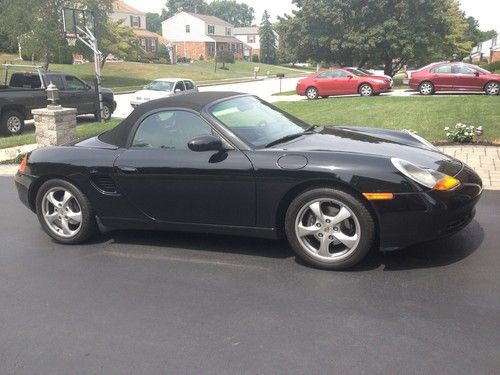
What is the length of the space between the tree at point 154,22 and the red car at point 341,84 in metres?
119

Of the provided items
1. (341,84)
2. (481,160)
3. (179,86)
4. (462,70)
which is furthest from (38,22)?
(481,160)

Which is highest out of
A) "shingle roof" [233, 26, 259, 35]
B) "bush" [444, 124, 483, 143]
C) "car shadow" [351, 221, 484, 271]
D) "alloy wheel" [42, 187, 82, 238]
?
"shingle roof" [233, 26, 259, 35]

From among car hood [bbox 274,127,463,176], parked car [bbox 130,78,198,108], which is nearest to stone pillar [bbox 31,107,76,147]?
car hood [bbox 274,127,463,176]

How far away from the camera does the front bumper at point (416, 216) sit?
3.91m

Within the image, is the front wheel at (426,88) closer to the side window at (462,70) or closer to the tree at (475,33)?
the side window at (462,70)

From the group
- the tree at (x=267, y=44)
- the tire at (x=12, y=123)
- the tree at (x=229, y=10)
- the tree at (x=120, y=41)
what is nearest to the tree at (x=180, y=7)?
the tree at (x=229, y=10)

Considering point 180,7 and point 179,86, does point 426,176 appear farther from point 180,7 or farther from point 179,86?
point 180,7

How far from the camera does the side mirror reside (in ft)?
14.0

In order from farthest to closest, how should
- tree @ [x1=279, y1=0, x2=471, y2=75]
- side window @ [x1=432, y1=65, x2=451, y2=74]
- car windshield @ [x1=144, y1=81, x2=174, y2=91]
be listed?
tree @ [x1=279, y1=0, x2=471, y2=75] < car windshield @ [x1=144, y1=81, x2=174, y2=91] < side window @ [x1=432, y1=65, x2=451, y2=74]

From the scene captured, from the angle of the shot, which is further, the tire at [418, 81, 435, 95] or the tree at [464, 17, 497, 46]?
the tree at [464, 17, 497, 46]

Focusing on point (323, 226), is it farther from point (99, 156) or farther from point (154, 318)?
point (99, 156)

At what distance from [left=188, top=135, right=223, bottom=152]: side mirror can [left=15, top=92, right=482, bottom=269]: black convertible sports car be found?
10mm

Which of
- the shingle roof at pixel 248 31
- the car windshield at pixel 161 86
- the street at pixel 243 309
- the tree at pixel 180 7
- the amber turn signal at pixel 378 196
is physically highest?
the tree at pixel 180 7

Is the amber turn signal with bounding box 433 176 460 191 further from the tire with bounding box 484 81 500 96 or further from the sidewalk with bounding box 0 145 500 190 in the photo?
the tire with bounding box 484 81 500 96
